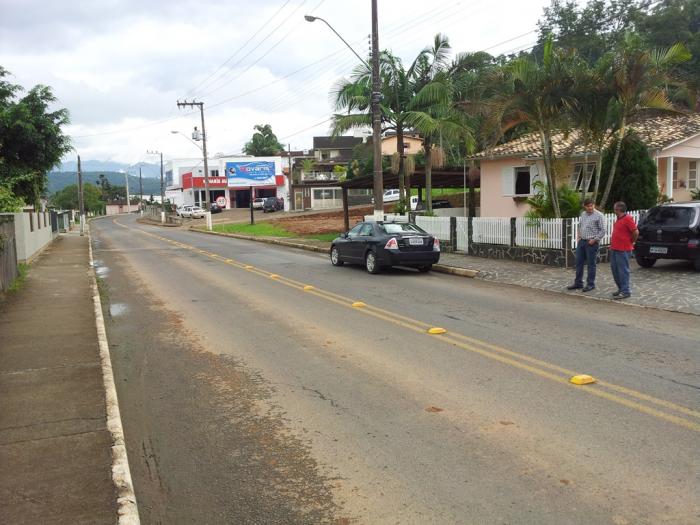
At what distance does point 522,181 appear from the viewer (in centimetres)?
2692

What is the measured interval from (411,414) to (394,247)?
A: 422 inches

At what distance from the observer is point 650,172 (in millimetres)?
19078

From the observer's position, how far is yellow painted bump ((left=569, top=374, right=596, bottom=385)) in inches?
244

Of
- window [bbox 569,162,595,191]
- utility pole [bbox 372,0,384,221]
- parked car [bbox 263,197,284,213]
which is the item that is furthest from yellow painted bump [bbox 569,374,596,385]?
parked car [bbox 263,197,284,213]

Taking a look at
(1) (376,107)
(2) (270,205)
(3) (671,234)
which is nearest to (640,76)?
(3) (671,234)

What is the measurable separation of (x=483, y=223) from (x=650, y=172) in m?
5.08

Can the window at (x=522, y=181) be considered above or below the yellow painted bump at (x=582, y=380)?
above

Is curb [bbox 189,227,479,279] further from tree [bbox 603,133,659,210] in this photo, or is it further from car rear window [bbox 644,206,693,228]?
tree [bbox 603,133,659,210]

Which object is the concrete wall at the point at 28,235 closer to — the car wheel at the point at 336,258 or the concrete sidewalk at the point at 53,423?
the car wheel at the point at 336,258

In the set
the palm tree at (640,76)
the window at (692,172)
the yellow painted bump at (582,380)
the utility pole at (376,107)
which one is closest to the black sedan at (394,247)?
the utility pole at (376,107)

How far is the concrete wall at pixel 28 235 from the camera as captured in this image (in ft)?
66.5

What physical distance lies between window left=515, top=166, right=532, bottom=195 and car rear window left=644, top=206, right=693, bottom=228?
37.8 ft

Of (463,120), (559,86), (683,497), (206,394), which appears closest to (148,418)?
→ (206,394)

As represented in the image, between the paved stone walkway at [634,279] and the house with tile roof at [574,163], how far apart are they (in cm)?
632
